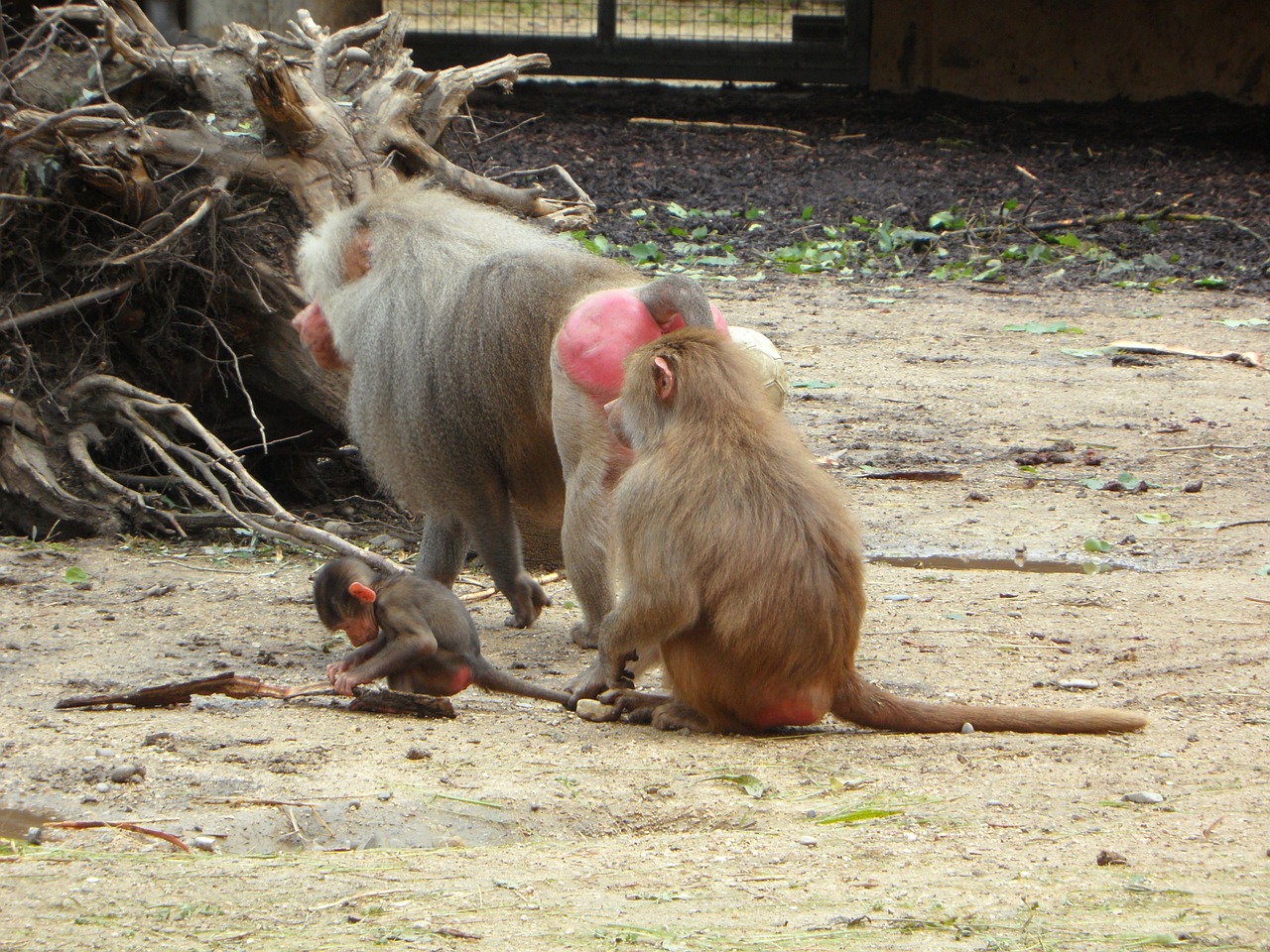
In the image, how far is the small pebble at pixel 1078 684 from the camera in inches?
167

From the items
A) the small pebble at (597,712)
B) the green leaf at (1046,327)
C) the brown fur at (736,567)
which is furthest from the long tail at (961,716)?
the green leaf at (1046,327)

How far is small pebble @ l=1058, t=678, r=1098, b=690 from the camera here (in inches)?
167

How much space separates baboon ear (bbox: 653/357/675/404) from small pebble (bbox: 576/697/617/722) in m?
0.88

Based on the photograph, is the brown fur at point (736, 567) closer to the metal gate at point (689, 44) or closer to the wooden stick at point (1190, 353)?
the wooden stick at point (1190, 353)

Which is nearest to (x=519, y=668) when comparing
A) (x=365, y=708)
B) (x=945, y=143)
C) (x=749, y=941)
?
(x=365, y=708)

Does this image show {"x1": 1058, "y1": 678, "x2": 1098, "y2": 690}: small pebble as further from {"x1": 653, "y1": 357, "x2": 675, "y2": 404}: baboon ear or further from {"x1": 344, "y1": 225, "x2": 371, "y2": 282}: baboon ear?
{"x1": 344, "y1": 225, "x2": 371, "y2": 282}: baboon ear

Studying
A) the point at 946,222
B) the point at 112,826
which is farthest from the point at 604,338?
the point at 946,222

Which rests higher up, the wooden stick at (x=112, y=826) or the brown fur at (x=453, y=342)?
the brown fur at (x=453, y=342)

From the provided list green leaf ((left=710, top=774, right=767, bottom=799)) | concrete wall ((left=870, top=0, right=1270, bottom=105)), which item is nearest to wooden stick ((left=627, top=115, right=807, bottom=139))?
concrete wall ((left=870, top=0, right=1270, bottom=105))

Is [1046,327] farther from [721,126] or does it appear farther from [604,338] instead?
[604,338]

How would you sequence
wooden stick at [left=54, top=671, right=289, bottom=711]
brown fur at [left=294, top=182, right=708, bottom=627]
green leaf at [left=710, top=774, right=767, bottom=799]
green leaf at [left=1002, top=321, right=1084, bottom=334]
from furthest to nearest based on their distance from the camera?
green leaf at [left=1002, top=321, right=1084, bottom=334] → brown fur at [left=294, top=182, right=708, bottom=627] → wooden stick at [left=54, top=671, right=289, bottom=711] → green leaf at [left=710, top=774, right=767, bottom=799]

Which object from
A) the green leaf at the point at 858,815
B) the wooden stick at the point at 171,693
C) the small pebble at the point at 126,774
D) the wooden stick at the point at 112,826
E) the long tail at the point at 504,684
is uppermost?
the green leaf at the point at 858,815

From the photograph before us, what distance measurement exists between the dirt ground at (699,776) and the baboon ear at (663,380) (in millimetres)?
874

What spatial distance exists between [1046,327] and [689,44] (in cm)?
693
